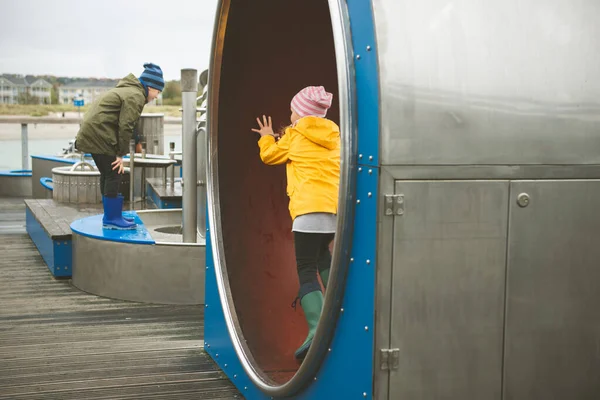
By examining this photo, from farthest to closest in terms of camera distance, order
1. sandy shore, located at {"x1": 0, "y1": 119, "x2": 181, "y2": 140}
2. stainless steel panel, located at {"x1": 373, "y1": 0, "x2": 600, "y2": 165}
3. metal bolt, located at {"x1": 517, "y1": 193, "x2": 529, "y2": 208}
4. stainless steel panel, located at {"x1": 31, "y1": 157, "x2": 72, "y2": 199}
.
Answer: sandy shore, located at {"x1": 0, "y1": 119, "x2": 181, "y2": 140}
stainless steel panel, located at {"x1": 31, "y1": 157, "x2": 72, "y2": 199}
metal bolt, located at {"x1": 517, "y1": 193, "x2": 529, "y2": 208}
stainless steel panel, located at {"x1": 373, "y1": 0, "x2": 600, "y2": 165}

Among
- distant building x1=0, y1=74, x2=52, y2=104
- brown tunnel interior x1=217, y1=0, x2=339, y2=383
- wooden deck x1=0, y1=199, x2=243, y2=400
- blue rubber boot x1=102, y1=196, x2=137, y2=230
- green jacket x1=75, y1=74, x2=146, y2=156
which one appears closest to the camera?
wooden deck x1=0, y1=199, x2=243, y2=400

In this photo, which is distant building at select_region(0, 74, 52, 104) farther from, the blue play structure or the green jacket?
the blue play structure

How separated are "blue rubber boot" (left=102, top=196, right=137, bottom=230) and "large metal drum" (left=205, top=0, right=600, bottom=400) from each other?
3.37m

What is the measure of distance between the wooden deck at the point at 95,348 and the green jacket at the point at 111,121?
41.0 inches

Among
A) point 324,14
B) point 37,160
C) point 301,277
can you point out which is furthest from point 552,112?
point 37,160

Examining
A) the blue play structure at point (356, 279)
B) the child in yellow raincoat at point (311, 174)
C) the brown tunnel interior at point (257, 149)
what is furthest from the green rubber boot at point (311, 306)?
the brown tunnel interior at point (257, 149)

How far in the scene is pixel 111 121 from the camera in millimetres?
5672

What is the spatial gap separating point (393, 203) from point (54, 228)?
4.49 meters

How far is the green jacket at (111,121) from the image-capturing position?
18.4ft

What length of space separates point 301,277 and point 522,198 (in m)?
1.12

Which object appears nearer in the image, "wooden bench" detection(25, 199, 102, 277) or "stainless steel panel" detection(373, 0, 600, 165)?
"stainless steel panel" detection(373, 0, 600, 165)

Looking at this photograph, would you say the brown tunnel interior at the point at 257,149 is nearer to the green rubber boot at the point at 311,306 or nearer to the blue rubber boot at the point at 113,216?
the green rubber boot at the point at 311,306

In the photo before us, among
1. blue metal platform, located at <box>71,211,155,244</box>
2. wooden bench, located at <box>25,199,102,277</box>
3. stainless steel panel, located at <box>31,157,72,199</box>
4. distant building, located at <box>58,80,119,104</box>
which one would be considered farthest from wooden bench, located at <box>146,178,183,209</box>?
distant building, located at <box>58,80,119,104</box>

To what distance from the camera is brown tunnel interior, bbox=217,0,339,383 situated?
397 cm
